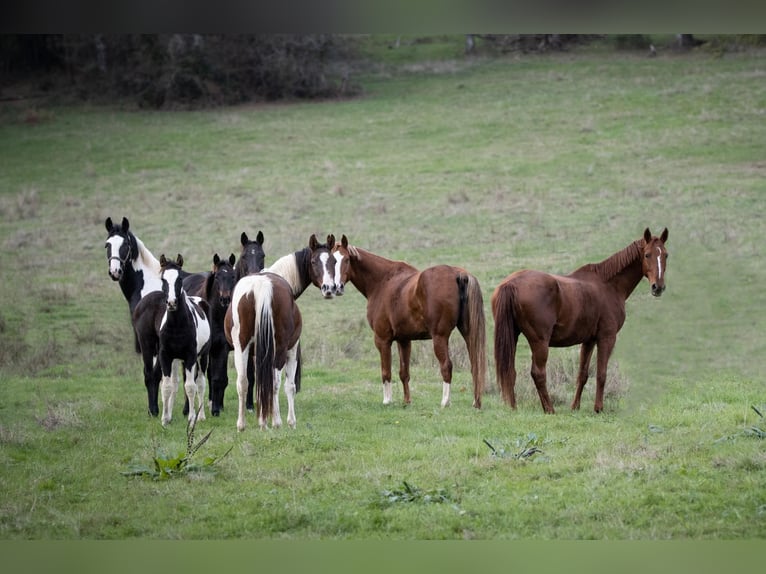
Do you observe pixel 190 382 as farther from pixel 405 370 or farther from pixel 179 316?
pixel 405 370

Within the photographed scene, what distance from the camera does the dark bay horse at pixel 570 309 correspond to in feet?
32.8

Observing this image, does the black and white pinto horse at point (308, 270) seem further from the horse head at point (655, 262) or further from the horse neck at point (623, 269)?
the horse head at point (655, 262)

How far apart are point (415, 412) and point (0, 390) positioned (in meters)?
5.97

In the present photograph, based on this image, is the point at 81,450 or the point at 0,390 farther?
the point at 0,390

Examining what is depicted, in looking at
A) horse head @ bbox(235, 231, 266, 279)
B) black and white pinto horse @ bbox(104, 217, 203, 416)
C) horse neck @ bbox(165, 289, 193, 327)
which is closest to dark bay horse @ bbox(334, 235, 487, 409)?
horse head @ bbox(235, 231, 266, 279)

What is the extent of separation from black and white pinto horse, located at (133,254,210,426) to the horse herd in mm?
14

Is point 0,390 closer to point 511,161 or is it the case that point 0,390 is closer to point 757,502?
point 757,502

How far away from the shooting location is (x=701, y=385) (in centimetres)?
1090

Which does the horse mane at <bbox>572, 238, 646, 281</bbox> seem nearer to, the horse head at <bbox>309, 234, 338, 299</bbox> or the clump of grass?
the horse head at <bbox>309, 234, 338, 299</bbox>

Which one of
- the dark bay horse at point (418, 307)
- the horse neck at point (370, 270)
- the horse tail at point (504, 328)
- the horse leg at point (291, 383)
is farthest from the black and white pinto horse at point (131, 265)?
the horse tail at point (504, 328)

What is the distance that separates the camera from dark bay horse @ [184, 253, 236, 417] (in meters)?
10.8

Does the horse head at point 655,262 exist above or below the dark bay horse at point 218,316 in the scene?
above

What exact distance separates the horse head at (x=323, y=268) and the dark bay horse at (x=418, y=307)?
8 cm

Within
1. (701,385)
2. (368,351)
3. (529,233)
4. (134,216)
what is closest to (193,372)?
(368,351)
